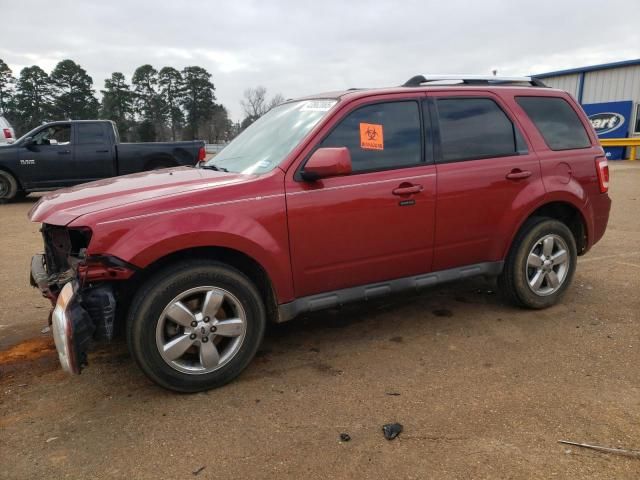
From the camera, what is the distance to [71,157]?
11.1 meters

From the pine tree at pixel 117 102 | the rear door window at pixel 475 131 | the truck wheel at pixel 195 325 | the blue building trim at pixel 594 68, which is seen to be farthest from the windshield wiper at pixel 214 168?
the pine tree at pixel 117 102

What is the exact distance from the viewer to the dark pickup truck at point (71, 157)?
11094 mm

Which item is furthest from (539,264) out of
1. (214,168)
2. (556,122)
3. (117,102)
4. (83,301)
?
(117,102)

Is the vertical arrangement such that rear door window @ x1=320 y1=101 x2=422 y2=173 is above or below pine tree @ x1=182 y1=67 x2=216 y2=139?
below

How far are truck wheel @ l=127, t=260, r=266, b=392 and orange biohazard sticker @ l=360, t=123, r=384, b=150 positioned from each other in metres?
1.29

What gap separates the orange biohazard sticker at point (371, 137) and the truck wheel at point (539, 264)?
155cm

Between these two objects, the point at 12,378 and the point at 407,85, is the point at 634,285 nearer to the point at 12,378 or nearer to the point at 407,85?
the point at 407,85

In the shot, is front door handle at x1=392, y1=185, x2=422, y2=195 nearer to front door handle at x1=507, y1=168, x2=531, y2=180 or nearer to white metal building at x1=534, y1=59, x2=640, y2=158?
front door handle at x1=507, y1=168, x2=531, y2=180

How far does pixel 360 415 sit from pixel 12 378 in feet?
7.64

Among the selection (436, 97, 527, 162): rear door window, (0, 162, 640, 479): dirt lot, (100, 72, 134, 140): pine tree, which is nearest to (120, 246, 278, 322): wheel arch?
(0, 162, 640, 479): dirt lot

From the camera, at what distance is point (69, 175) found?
11.2 metres

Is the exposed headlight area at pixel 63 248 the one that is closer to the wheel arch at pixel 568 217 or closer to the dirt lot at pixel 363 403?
the dirt lot at pixel 363 403

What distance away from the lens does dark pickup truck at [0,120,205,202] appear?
36.4 feet

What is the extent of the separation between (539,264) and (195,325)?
2.93 meters
